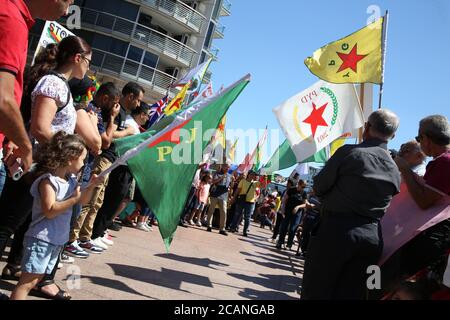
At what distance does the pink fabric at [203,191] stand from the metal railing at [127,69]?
77.5 feet

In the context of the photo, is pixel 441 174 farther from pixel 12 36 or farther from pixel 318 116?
pixel 318 116

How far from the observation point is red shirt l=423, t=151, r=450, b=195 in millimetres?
3326

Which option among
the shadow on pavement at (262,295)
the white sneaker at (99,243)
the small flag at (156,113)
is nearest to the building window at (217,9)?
the small flag at (156,113)

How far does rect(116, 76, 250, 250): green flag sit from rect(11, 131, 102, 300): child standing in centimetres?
84

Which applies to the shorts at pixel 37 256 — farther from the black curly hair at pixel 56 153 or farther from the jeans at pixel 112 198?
the jeans at pixel 112 198

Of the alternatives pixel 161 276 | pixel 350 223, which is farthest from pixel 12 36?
pixel 161 276

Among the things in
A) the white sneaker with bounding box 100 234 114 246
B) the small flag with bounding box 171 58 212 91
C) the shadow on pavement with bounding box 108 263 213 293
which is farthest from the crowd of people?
the small flag with bounding box 171 58 212 91

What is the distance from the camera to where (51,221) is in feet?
10.3

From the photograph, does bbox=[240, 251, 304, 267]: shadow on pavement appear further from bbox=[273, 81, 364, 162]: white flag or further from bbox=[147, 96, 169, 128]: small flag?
bbox=[147, 96, 169, 128]: small flag

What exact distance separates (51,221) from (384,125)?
2.47m

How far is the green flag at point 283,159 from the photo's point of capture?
10.9 meters

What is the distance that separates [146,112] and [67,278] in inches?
105

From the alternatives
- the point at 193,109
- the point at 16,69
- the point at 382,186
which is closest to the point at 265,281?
the point at 193,109

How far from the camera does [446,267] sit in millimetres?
2965
